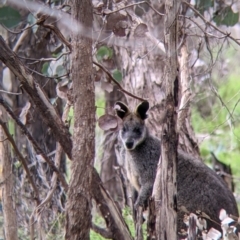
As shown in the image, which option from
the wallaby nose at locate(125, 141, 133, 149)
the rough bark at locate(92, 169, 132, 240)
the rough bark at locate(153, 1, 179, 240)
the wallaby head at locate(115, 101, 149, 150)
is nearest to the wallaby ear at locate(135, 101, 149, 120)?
the wallaby head at locate(115, 101, 149, 150)

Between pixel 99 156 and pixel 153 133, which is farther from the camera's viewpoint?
pixel 99 156

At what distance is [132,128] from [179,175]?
0.64 meters

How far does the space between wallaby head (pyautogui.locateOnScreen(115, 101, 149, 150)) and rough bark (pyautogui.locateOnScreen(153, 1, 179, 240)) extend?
2.16 meters

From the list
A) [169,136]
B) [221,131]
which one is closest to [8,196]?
[169,136]

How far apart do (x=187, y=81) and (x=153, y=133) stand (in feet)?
4.83

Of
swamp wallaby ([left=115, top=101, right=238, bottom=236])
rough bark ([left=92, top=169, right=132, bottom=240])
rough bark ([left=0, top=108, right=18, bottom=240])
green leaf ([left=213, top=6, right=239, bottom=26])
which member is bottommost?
rough bark ([left=92, top=169, right=132, bottom=240])

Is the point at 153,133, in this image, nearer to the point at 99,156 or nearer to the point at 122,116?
the point at 122,116

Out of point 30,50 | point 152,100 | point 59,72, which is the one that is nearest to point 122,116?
point 152,100

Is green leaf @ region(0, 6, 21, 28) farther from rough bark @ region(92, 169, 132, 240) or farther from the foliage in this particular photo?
the foliage

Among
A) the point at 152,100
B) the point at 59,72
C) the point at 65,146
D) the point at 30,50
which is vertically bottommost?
the point at 65,146

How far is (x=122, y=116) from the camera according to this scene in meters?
6.46

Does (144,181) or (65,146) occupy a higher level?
(144,181)

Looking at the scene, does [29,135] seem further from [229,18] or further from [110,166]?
[110,166]

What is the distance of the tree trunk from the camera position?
4.02 meters
